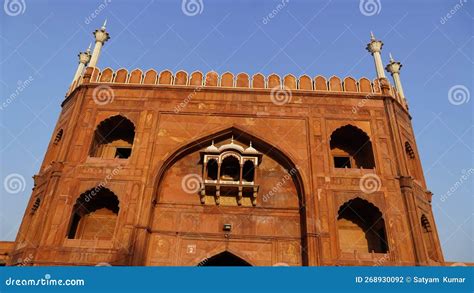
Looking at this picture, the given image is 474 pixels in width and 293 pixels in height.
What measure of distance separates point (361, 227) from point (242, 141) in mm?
4250

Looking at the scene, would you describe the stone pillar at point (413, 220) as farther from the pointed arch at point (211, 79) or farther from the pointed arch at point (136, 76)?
the pointed arch at point (136, 76)

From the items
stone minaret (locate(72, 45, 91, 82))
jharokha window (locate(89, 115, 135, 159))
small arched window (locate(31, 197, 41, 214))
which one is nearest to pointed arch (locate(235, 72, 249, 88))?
jharokha window (locate(89, 115, 135, 159))

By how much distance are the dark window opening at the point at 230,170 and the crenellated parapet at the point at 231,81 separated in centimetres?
263

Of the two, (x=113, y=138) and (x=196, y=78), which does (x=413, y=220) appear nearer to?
(x=196, y=78)

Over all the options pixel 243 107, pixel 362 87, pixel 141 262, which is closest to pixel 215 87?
pixel 243 107

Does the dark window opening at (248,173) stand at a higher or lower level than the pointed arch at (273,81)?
lower

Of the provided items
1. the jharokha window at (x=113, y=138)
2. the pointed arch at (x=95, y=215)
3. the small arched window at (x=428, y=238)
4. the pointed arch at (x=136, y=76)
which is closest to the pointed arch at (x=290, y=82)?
the pointed arch at (x=136, y=76)

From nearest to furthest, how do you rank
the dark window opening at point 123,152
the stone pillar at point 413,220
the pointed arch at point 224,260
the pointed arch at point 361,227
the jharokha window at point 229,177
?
the stone pillar at point 413,220, the pointed arch at point 224,260, the pointed arch at point 361,227, the jharokha window at point 229,177, the dark window opening at point 123,152

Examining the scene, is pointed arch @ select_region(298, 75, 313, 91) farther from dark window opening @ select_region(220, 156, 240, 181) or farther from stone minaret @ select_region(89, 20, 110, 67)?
stone minaret @ select_region(89, 20, 110, 67)

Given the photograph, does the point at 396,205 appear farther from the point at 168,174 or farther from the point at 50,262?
the point at 50,262

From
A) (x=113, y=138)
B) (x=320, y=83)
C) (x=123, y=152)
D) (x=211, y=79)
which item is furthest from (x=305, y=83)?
(x=113, y=138)

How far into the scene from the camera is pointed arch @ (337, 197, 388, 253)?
32.6 ft

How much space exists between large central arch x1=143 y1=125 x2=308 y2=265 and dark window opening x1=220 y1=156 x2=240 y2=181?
860 millimetres

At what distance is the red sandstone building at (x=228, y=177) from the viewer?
30.8 ft
